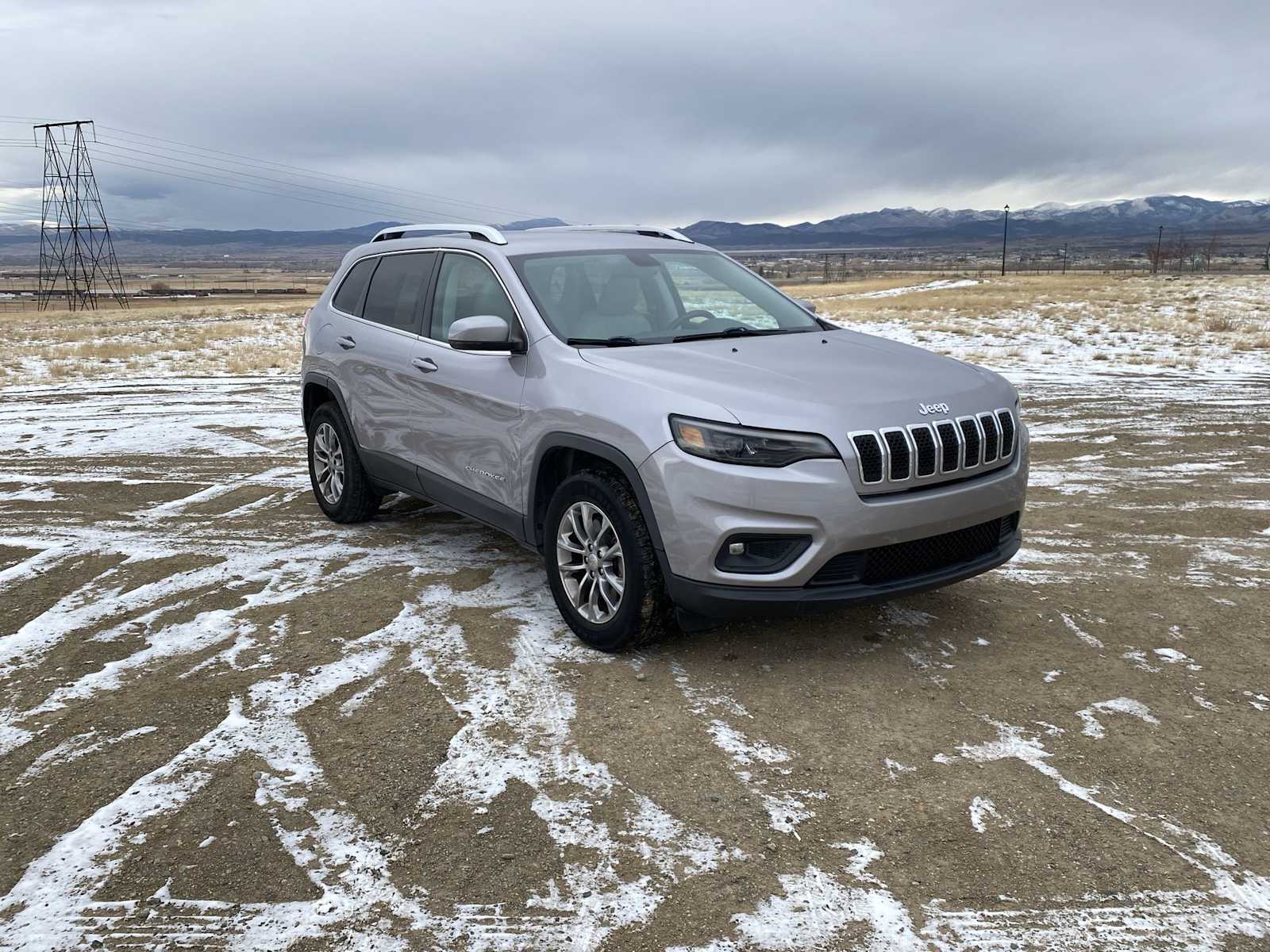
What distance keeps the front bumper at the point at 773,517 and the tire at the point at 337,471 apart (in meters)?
3.04

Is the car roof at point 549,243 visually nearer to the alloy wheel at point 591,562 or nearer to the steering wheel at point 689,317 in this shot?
the steering wheel at point 689,317

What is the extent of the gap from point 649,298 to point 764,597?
6.46ft

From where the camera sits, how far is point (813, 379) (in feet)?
14.3

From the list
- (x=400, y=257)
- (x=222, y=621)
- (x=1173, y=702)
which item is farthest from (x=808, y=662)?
(x=400, y=257)

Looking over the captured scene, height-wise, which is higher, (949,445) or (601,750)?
(949,445)

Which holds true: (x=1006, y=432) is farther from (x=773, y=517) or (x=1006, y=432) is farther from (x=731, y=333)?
(x=731, y=333)

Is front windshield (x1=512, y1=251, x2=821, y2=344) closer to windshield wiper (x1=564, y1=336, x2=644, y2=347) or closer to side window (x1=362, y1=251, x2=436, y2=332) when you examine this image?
windshield wiper (x1=564, y1=336, x2=644, y2=347)

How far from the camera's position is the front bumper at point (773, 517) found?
3973mm

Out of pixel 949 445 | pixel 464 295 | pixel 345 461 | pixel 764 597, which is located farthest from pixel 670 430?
pixel 345 461

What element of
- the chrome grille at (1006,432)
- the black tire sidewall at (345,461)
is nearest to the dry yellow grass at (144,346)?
the black tire sidewall at (345,461)

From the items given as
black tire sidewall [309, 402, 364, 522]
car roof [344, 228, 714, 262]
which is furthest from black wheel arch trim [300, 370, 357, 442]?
car roof [344, 228, 714, 262]

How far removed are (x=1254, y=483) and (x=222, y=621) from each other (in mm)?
7131

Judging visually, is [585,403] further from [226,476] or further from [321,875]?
[226,476]

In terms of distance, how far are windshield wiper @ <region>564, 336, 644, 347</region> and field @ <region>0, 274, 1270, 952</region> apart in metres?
1.33
